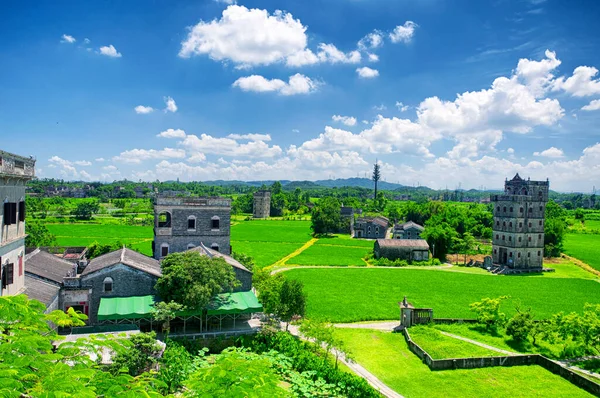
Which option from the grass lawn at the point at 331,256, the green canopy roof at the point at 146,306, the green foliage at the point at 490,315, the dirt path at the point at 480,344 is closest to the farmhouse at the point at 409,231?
the grass lawn at the point at 331,256

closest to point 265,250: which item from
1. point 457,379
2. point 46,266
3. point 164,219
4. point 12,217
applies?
point 164,219

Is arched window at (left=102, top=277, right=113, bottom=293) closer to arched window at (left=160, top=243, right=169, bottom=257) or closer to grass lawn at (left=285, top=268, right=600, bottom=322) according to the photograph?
arched window at (left=160, top=243, right=169, bottom=257)

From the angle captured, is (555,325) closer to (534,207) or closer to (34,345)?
(34,345)

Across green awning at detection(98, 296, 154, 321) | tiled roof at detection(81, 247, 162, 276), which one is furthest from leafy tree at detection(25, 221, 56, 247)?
green awning at detection(98, 296, 154, 321)

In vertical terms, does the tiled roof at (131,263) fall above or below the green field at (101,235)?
above

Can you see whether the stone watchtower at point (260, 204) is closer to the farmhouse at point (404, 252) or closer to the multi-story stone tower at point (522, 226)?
the farmhouse at point (404, 252)

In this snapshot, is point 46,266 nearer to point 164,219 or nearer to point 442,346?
point 164,219
